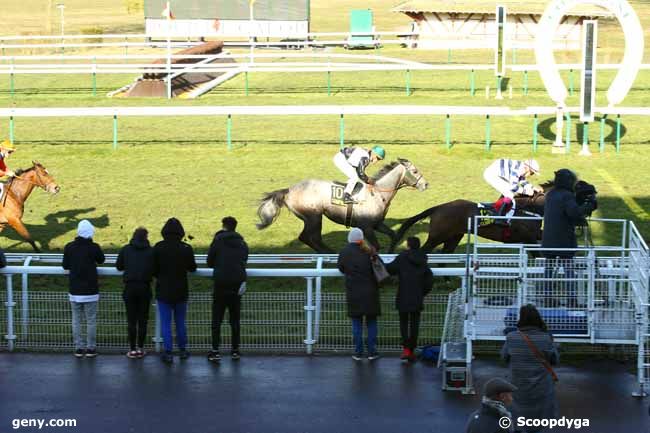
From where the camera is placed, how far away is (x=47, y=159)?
67.4 ft

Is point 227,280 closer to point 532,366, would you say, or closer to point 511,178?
point 532,366

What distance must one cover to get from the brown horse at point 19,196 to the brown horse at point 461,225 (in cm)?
464

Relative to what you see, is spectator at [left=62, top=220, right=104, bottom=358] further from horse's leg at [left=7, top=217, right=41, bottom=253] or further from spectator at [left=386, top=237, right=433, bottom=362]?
horse's leg at [left=7, top=217, right=41, bottom=253]

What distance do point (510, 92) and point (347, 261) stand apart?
1738cm

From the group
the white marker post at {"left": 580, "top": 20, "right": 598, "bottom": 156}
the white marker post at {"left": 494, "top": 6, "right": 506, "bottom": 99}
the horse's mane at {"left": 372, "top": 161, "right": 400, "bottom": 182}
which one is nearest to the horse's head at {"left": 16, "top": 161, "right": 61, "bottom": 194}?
the horse's mane at {"left": 372, "top": 161, "right": 400, "bottom": 182}

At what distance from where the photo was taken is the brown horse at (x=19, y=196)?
1429 centimetres

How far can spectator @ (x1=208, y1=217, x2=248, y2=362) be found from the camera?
33.5ft

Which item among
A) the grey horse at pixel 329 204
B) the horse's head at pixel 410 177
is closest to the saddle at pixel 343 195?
the grey horse at pixel 329 204

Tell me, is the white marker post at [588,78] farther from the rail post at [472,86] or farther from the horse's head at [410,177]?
the horse's head at [410,177]

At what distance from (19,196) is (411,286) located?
647 cm

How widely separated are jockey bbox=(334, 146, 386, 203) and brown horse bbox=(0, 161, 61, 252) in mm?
3894

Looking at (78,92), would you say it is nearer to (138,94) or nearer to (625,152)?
(138,94)

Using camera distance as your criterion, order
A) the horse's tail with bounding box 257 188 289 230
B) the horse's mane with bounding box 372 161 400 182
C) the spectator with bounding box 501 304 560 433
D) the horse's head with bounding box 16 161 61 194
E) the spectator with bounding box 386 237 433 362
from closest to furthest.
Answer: the spectator with bounding box 501 304 560 433 → the spectator with bounding box 386 237 433 362 → the horse's tail with bounding box 257 188 289 230 → the horse's mane with bounding box 372 161 400 182 → the horse's head with bounding box 16 161 61 194

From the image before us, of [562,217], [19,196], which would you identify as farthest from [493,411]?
[19,196]
